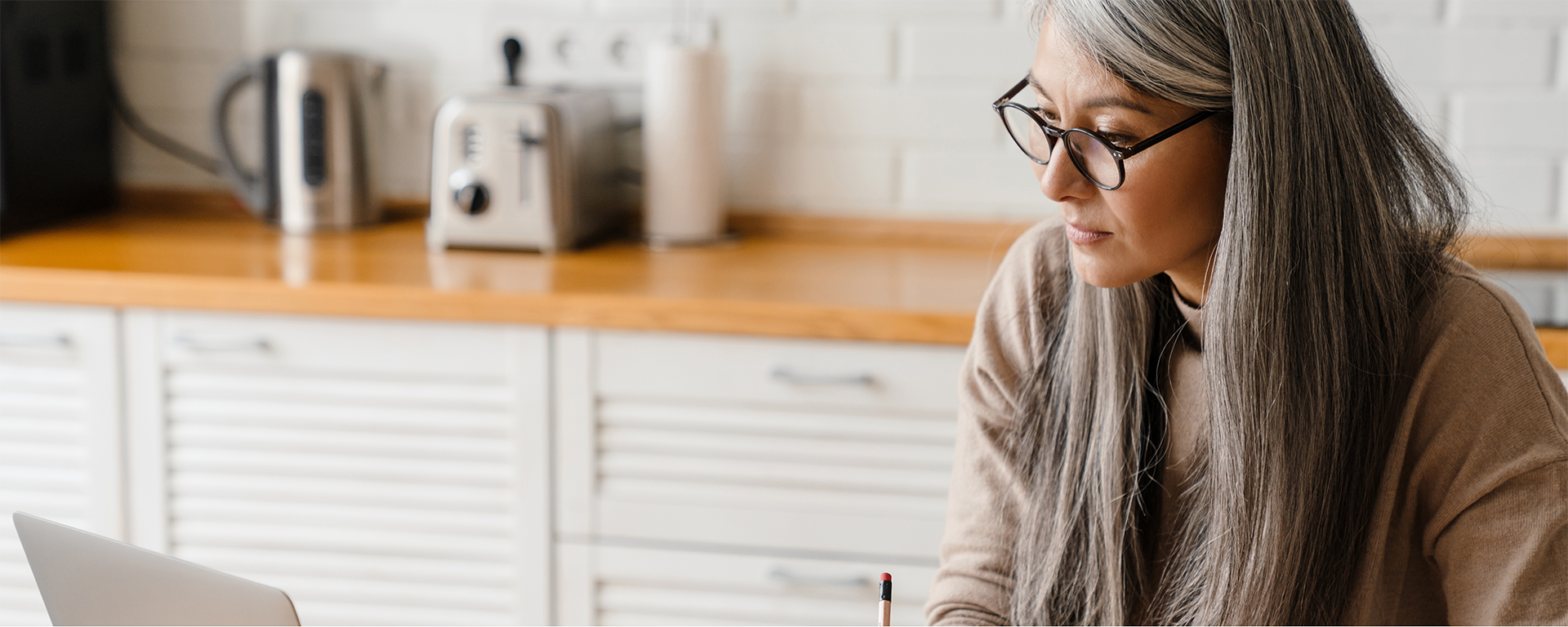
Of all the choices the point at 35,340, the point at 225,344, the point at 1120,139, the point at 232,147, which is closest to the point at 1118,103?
the point at 1120,139

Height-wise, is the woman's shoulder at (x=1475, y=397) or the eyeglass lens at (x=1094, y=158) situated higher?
the eyeglass lens at (x=1094, y=158)

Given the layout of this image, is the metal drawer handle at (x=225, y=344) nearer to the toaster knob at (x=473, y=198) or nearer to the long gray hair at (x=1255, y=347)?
the toaster knob at (x=473, y=198)

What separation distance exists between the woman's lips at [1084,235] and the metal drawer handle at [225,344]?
3.83 feet

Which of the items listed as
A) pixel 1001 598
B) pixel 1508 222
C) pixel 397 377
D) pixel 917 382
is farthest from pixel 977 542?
pixel 1508 222

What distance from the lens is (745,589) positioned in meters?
1.71

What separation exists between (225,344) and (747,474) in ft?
2.37

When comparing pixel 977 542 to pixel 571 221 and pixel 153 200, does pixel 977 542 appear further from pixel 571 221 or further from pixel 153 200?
pixel 153 200

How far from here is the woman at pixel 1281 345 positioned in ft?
2.86

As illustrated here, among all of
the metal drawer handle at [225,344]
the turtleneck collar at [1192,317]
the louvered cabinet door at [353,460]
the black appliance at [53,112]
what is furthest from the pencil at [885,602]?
the black appliance at [53,112]

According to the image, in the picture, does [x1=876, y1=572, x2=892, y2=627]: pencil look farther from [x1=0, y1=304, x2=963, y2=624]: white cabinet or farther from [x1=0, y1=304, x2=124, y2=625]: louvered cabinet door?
[x1=0, y1=304, x2=124, y2=625]: louvered cabinet door

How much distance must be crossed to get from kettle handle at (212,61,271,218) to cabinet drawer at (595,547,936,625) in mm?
906

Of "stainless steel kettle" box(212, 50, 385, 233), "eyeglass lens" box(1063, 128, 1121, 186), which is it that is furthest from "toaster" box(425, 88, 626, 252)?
"eyeglass lens" box(1063, 128, 1121, 186)

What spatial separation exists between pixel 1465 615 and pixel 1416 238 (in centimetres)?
29

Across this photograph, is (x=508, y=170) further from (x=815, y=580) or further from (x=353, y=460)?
(x=815, y=580)
